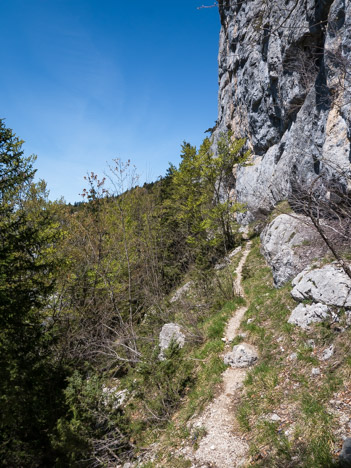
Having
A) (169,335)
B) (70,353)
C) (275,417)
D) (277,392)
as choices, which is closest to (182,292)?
(169,335)

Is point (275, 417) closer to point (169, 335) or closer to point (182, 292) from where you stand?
point (169, 335)

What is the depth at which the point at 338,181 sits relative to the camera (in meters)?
8.50

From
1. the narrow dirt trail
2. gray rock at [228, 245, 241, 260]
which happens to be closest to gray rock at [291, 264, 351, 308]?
the narrow dirt trail

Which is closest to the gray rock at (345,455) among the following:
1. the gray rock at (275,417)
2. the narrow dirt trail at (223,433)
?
the gray rock at (275,417)

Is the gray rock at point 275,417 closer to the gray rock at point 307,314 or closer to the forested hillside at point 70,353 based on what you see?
the gray rock at point 307,314

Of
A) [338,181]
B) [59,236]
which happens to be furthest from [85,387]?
[338,181]

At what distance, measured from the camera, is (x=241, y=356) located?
24.9 feet

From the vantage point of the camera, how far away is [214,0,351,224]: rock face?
8.39m

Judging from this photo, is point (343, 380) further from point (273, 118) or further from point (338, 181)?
point (273, 118)

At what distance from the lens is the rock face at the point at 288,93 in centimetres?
839

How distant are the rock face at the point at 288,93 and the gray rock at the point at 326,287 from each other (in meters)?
2.65

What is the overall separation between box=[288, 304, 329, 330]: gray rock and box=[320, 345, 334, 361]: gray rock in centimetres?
85

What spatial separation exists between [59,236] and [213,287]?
7.77 meters

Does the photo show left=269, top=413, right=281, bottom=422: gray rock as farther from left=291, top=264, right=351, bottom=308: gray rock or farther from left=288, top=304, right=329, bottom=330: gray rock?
left=291, top=264, right=351, bottom=308: gray rock
